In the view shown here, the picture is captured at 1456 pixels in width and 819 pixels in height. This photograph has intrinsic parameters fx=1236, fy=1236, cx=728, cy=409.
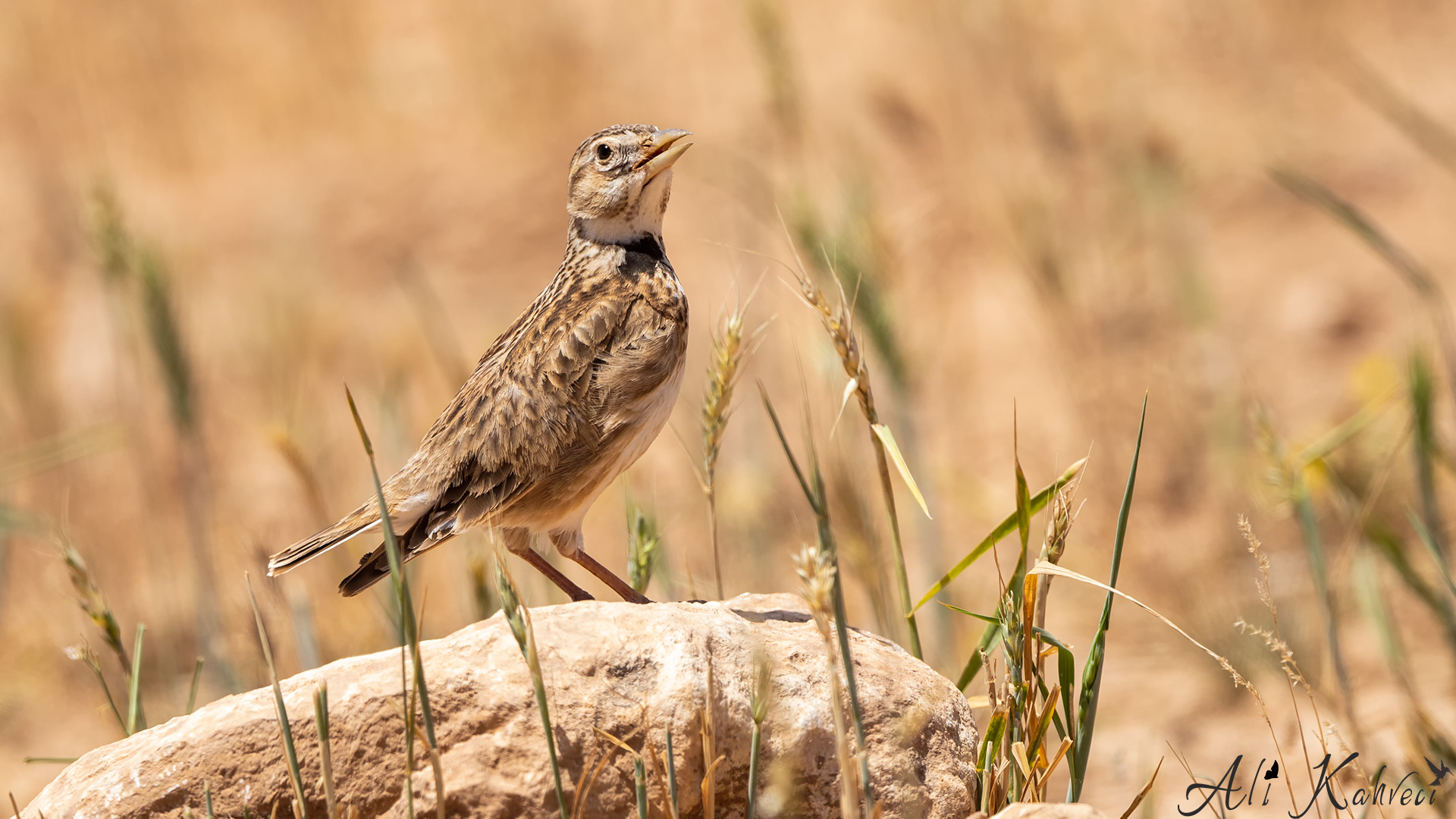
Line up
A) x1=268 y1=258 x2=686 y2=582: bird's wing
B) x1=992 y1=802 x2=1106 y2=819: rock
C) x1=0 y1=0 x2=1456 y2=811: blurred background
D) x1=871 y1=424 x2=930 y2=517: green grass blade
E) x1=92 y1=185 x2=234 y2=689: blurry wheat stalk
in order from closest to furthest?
x1=992 y1=802 x2=1106 y2=819: rock < x1=871 y1=424 x2=930 y2=517: green grass blade < x1=268 y1=258 x2=686 y2=582: bird's wing < x1=92 y1=185 x2=234 y2=689: blurry wheat stalk < x1=0 y1=0 x2=1456 y2=811: blurred background

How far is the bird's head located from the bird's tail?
4.71 feet

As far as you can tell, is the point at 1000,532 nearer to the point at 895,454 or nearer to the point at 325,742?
the point at 895,454

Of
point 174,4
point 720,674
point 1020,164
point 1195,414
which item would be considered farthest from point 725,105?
point 720,674

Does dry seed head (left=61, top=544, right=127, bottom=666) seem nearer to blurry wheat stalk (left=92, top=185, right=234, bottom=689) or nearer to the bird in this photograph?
the bird

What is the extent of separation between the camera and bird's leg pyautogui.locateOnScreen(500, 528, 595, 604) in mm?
4012

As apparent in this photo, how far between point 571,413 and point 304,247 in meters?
8.28

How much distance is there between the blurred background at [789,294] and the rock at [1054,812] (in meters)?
1.14

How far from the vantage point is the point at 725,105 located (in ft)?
38.2

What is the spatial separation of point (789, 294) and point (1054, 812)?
7.24 metres

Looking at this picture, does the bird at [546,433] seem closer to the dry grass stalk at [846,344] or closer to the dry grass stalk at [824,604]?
the dry grass stalk at [846,344]

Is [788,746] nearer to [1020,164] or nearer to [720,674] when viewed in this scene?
[720,674]

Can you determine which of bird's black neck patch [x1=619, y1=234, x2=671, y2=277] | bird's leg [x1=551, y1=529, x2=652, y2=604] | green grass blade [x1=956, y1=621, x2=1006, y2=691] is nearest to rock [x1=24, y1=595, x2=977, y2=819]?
green grass blade [x1=956, y1=621, x2=1006, y2=691]

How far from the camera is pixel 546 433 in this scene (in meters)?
3.80

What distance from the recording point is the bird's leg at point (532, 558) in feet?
13.2
